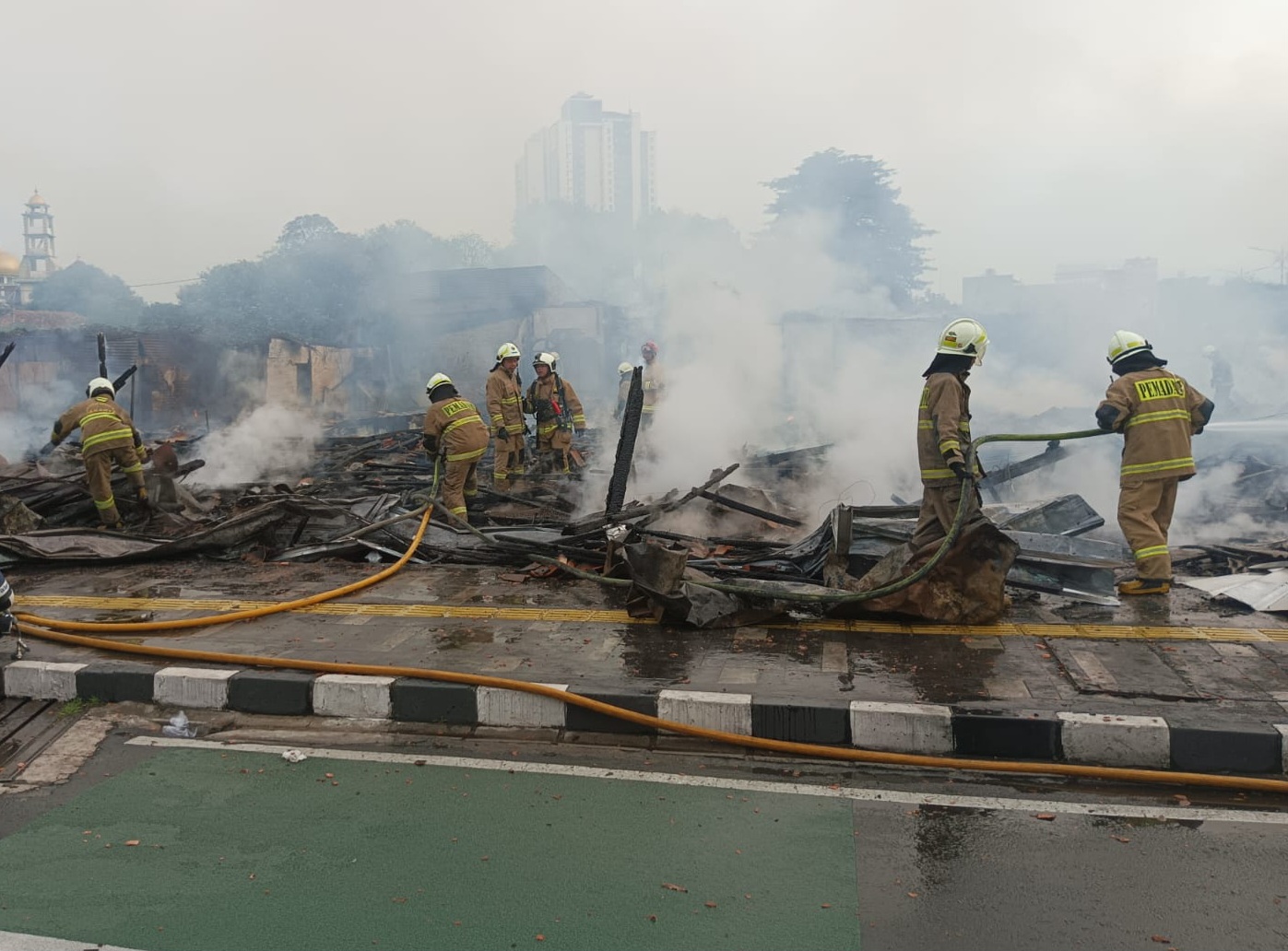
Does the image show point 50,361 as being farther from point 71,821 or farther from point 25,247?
point 25,247

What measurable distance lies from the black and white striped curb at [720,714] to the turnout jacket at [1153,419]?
8.83ft

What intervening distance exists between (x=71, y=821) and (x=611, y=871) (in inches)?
81.9

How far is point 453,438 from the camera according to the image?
29.7 ft

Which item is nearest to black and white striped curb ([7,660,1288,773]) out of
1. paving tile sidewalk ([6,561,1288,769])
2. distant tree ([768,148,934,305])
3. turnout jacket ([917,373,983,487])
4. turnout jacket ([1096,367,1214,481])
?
paving tile sidewalk ([6,561,1288,769])

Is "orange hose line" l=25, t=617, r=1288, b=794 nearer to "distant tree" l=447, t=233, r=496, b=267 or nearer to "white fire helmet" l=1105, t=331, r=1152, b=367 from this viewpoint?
"white fire helmet" l=1105, t=331, r=1152, b=367

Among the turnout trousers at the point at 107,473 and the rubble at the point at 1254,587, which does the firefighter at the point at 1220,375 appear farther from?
the turnout trousers at the point at 107,473

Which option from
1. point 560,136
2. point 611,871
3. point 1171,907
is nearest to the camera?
point 1171,907

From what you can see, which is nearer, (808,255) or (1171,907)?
(1171,907)

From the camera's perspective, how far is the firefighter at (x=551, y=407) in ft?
40.1

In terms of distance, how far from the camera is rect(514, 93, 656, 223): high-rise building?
152 feet

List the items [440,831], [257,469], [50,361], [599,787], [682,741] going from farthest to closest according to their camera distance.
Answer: [50,361] < [257,469] < [682,741] < [599,787] < [440,831]

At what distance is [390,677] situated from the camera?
4.78m

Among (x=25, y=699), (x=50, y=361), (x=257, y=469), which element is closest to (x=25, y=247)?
(x=50, y=361)

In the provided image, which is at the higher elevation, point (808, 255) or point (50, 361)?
point (808, 255)
